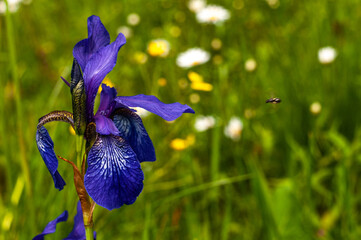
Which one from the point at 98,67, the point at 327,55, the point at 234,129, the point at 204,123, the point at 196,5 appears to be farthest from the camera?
the point at 196,5

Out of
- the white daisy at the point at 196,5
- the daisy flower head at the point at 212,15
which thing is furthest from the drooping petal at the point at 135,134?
the white daisy at the point at 196,5

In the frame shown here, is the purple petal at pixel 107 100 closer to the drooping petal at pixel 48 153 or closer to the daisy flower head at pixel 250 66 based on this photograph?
the drooping petal at pixel 48 153

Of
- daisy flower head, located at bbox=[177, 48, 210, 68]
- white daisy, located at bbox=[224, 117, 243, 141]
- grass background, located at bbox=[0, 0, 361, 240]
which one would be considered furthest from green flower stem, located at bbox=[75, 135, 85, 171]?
daisy flower head, located at bbox=[177, 48, 210, 68]

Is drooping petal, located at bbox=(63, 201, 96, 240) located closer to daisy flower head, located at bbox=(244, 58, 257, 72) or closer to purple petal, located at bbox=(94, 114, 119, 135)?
purple petal, located at bbox=(94, 114, 119, 135)

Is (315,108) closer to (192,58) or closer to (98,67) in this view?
(192,58)

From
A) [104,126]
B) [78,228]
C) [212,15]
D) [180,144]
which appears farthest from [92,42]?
[212,15]

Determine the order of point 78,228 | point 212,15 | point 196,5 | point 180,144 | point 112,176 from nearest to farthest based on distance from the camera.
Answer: point 112,176 → point 78,228 → point 180,144 → point 212,15 → point 196,5

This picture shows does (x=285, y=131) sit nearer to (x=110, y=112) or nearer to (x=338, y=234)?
(x=338, y=234)
